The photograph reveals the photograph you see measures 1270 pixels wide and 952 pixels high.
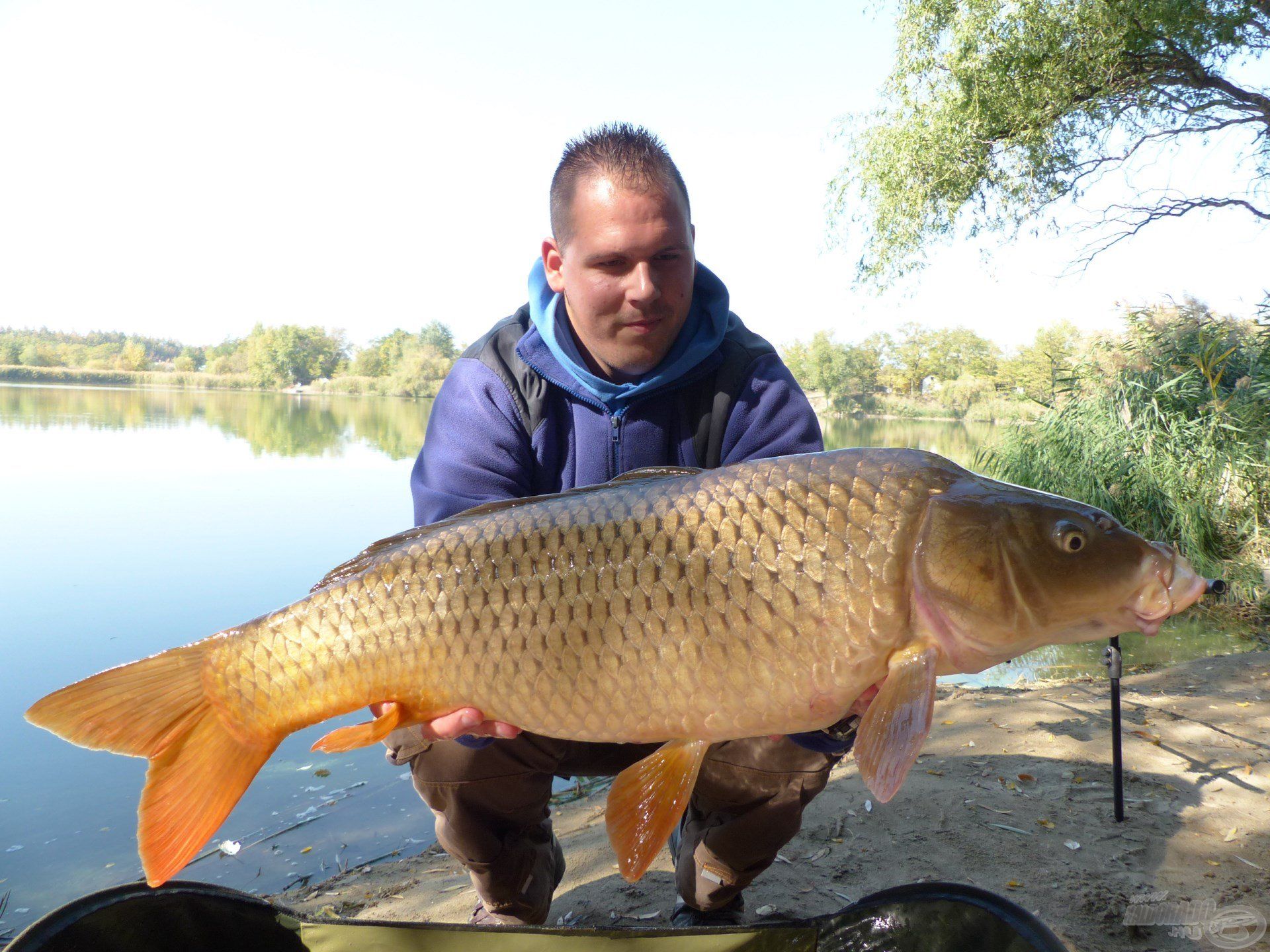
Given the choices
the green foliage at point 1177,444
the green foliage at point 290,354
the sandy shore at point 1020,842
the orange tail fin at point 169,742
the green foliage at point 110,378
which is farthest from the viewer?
the green foliage at point 290,354

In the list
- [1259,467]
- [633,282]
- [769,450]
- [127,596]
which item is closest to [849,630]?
[769,450]

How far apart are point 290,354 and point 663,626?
55294mm

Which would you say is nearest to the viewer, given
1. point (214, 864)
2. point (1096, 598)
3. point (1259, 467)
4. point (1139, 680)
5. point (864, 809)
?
point (1096, 598)

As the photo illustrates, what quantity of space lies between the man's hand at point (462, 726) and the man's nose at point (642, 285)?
0.83 meters

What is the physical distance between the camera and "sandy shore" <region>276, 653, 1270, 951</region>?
178 cm

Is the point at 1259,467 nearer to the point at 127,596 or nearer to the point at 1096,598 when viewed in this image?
the point at 1096,598

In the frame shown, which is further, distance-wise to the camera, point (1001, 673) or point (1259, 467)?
point (1259, 467)

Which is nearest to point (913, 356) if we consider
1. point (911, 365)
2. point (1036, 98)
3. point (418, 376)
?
point (911, 365)

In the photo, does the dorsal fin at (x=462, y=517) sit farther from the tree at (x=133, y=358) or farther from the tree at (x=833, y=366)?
the tree at (x=133, y=358)

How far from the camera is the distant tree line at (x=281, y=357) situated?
40.5 m

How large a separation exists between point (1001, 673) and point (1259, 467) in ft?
8.00

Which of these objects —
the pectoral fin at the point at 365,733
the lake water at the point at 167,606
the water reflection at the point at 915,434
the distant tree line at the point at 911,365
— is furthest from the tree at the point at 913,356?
the pectoral fin at the point at 365,733

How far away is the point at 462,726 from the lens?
4.13 feet

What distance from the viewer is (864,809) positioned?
2240mm
